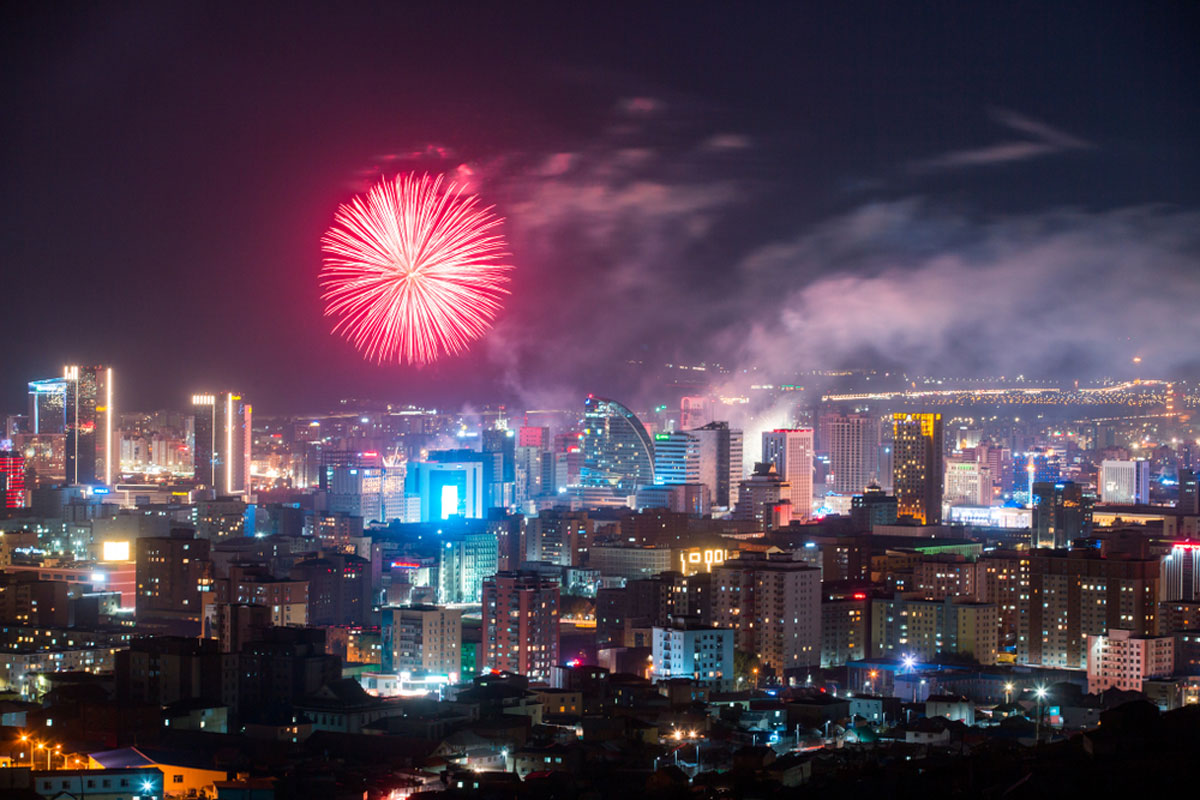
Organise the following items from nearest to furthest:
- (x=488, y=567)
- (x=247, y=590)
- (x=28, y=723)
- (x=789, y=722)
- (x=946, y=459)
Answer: (x=28, y=723), (x=789, y=722), (x=247, y=590), (x=488, y=567), (x=946, y=459)

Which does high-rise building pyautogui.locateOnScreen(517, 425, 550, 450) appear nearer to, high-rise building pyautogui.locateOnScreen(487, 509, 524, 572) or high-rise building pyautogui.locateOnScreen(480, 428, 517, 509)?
high-rise building pyautogui.locateOnScreen(480, 428, 517, 509)

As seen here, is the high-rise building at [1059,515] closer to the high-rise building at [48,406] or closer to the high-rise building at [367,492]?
the high-rise building at [367,492]

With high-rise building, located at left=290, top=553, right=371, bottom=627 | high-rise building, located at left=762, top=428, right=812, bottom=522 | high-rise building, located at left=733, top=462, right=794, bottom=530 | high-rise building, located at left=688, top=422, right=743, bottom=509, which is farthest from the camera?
high-rise building, located at left=762, top=428, right=812, bottom=522

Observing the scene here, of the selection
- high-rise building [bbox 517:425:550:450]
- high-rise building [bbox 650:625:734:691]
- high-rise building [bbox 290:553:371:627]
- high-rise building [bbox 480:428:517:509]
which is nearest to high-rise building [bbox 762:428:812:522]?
high-rise building [bbox 517:425:550:450]

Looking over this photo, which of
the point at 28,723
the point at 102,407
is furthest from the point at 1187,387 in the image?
the point at 28,723

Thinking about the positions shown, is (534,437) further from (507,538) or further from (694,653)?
(694,653)

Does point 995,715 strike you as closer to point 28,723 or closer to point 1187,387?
point 28,723
